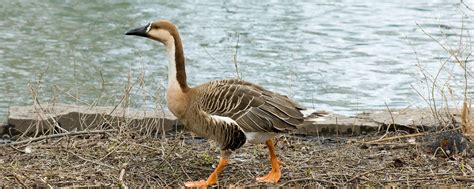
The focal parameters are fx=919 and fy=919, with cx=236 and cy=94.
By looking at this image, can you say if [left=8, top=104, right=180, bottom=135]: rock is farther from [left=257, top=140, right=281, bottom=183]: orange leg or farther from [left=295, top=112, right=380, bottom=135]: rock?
[left=257, top=140, right=281, bottom=183]: orange leg

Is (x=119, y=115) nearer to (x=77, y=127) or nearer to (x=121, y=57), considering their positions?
(x=77, y=127)

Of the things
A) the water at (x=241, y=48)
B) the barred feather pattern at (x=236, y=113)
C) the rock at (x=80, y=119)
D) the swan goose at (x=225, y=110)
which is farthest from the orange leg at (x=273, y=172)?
the water at (x=241, y=48)

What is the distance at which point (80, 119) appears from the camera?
804cm

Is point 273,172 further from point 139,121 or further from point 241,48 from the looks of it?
point 241,48

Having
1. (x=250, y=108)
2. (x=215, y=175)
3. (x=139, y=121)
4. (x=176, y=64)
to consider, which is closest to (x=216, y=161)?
(x=215, y=175)

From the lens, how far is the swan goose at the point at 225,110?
21.1 ft

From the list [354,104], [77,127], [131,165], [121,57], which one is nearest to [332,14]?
[121,57]

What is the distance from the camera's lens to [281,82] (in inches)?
414

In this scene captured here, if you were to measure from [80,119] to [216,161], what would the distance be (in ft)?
4.98

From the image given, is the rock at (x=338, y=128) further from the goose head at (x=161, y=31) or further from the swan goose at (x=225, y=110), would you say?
the goose head at (x=161, y=31)

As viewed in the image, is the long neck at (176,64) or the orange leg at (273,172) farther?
the long neck at (176,64)

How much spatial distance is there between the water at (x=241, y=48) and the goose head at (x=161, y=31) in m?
1.79

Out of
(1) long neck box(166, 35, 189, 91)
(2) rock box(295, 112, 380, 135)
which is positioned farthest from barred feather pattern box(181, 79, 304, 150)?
(2) rock box(295, 112, 380, 135)

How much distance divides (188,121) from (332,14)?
333 inches
